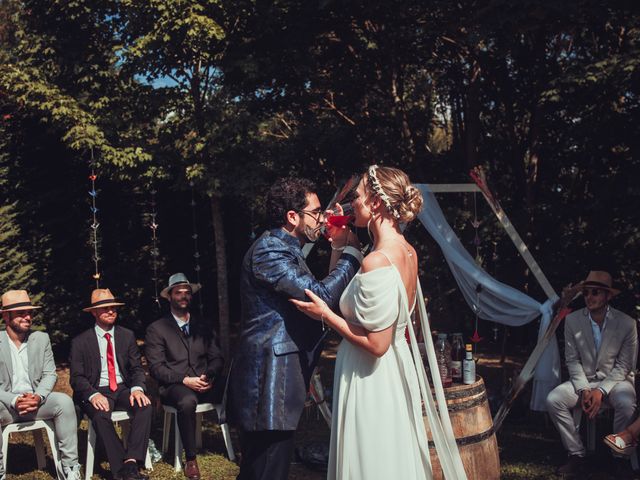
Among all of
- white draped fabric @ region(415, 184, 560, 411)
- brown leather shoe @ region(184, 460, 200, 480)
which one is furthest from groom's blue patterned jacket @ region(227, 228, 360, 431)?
white draped fabric @ region(415, 184, 560, 411)

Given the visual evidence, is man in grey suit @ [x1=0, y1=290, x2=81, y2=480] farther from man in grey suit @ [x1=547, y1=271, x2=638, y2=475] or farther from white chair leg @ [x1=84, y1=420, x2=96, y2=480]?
man in grey suit @ [x1=547, y1=271, x2=638, y2=475]

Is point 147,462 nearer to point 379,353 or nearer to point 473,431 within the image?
point 473,431

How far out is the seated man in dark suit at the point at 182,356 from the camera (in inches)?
213

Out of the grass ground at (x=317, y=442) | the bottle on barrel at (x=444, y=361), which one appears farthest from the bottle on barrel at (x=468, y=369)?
the grass ground at (x=317, y=442)

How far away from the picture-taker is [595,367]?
5219mm

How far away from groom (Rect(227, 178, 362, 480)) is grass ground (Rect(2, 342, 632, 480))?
221 cm

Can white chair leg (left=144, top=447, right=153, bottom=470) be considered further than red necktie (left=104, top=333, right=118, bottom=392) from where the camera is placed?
No

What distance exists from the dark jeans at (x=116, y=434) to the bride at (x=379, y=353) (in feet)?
8.51

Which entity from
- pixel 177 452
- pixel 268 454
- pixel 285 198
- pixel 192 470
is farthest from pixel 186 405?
pixel 285 198

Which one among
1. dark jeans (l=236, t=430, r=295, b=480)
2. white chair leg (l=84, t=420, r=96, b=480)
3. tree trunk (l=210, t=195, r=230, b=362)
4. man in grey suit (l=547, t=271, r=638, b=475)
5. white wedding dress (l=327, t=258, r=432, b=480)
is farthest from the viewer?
tree trunk (l=210, t=195, r=230, b=362)

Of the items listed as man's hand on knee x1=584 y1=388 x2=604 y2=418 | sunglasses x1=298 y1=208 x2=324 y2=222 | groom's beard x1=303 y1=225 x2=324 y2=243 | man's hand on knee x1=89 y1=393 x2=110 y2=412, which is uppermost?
sunglasses x1=298 y1=208 x2=324 y2=222

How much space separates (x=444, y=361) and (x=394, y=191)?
1.92 m

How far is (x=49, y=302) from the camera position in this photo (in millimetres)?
9625

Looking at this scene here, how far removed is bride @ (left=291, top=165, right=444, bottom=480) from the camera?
278 centimetres
